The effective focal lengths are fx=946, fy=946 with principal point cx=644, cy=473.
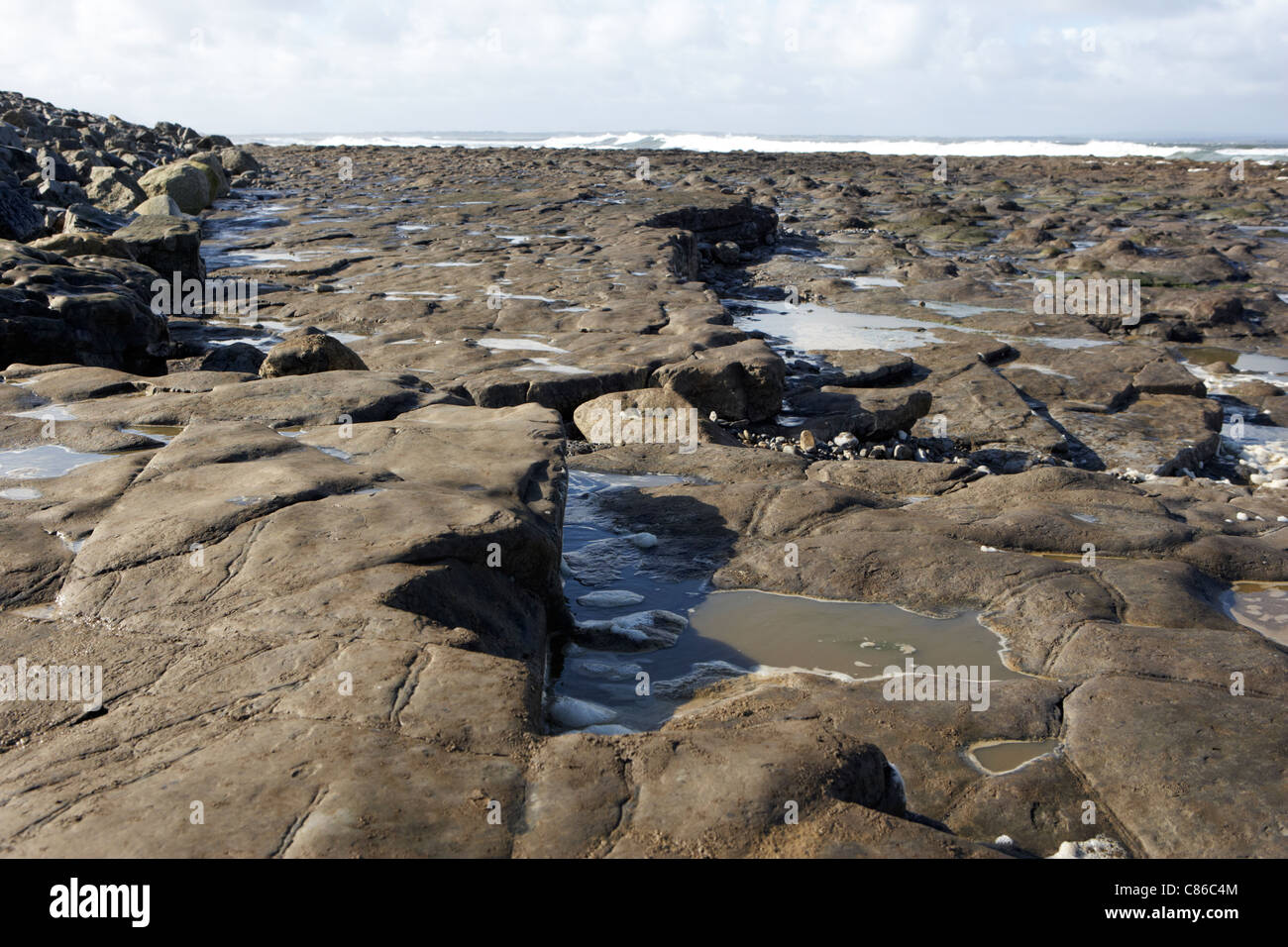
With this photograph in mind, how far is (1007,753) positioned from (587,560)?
9.24 ft

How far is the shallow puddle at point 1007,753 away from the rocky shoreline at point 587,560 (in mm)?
33

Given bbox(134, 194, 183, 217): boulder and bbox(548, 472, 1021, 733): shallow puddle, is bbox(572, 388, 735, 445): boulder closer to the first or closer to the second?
bbox(548, 472, 1021, 733): shallow puddle

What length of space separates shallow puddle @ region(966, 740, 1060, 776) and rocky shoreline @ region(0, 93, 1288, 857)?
0.03 m

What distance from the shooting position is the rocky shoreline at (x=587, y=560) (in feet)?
9.21

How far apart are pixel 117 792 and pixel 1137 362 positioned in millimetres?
11661

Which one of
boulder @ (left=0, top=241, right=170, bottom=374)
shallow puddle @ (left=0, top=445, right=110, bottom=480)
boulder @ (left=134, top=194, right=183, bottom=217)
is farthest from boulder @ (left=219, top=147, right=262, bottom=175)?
shallow puddle @ (left=0, top=445, right=110, bottom=480)

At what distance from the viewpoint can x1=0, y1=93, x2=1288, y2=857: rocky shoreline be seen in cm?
281

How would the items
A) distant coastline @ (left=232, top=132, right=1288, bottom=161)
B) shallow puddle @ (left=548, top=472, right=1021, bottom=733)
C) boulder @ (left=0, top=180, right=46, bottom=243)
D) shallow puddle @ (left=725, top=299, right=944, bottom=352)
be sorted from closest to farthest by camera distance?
shallow puddle @ (left=548, top=472, right=1021, bottom=733), shallow puddle @ (left=725, top=299, right=944, bottom=352), boulder @ (left=0, top=180, right=46, bottom=243), distant coastline @ (left=232, top=132, right=1288, bottom=161)

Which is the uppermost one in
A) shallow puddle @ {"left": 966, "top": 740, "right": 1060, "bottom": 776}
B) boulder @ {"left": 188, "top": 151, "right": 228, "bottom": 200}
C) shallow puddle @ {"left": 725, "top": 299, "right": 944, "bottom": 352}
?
boulder @ {"left": 188, "top": 151, "right": 228, "bottom": 200}

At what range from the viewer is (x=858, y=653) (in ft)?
16.0

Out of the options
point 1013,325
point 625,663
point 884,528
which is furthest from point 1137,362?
point 625,663

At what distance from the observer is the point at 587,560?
19.6ft

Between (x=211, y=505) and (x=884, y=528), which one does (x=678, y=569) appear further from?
(x=211, y=505)

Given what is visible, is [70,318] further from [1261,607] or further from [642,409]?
[1261,607]
